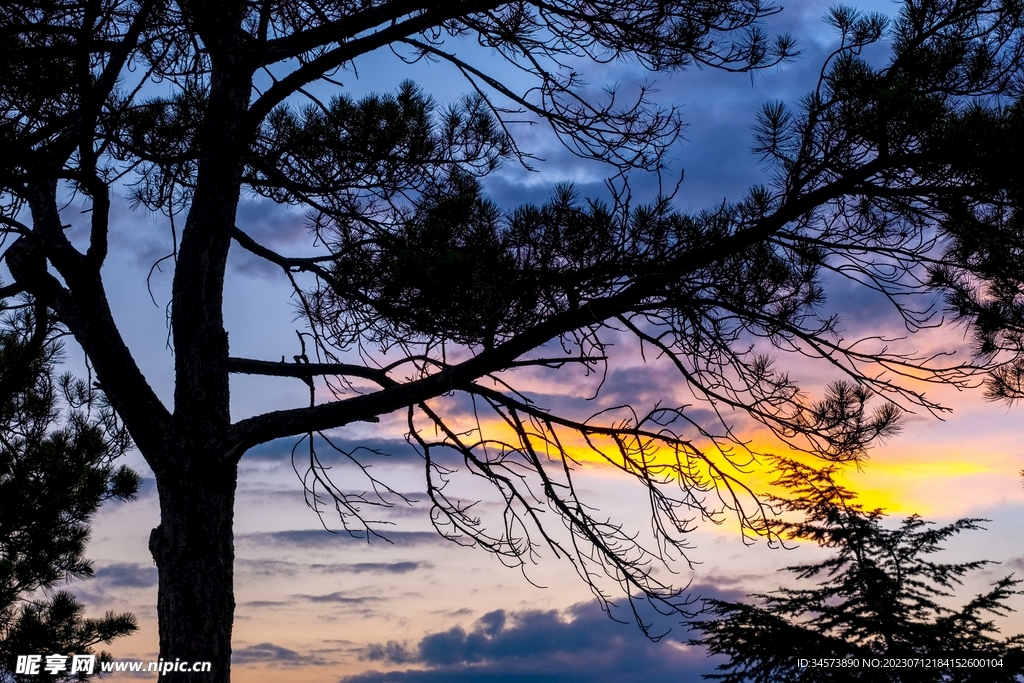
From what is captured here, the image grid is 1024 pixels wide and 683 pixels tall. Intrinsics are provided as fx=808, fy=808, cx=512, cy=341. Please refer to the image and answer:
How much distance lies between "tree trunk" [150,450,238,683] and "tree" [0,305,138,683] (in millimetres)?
2923

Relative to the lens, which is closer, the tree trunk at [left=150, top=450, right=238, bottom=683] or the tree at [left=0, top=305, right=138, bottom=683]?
the tree trunk at [left=150, top=450, right=238, bottom=683]

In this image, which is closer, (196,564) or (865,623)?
(196,564)

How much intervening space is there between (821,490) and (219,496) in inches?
117

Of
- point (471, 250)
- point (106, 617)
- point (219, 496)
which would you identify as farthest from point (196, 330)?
point (106, 617)

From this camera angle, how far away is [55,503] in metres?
7.06

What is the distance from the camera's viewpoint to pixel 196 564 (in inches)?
144

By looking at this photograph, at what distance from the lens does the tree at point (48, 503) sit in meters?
6.67

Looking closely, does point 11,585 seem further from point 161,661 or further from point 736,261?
point 736,261

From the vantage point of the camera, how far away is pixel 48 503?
7.04m

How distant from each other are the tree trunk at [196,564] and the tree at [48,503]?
2923 mm

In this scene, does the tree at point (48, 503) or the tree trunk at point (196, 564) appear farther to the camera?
the tree at point (48, 503)

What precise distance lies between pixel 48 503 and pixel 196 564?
4.29 meters

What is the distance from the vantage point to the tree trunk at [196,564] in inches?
141

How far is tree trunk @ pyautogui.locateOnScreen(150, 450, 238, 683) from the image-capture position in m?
3.59
